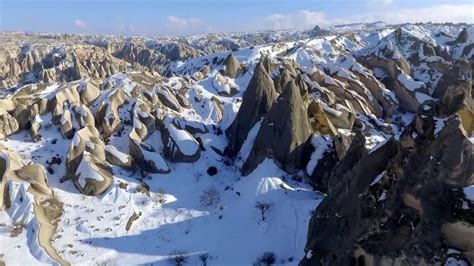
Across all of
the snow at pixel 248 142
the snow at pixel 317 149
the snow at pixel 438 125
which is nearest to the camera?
the snow at pixel 438 125

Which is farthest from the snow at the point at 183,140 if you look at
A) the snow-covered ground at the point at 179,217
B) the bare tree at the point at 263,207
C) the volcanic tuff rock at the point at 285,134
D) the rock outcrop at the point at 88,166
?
the bare tree at the point at 263,207

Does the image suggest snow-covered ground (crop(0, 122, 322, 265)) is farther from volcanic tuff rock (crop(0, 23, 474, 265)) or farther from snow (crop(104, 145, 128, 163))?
snow (crop(104, 145, 128, 163))

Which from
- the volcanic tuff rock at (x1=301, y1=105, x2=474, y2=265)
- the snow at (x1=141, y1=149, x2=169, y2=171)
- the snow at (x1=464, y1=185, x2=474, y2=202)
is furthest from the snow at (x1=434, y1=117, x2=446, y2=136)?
the snow at (x1=141, y1=149, x2=169, y2=171)

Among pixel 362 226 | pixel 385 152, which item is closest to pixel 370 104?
pixel 385 152

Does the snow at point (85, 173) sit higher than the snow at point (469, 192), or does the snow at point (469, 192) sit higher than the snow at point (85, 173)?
the snow at point (469, 192)

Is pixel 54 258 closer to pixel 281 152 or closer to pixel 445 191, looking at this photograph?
pixel 281 152

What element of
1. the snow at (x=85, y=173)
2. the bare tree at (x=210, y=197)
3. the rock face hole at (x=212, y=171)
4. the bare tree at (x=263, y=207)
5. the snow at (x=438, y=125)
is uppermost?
the snow at (x=438, y=125)

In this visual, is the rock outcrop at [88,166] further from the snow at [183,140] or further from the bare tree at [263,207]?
the bare tree at [263,207]
